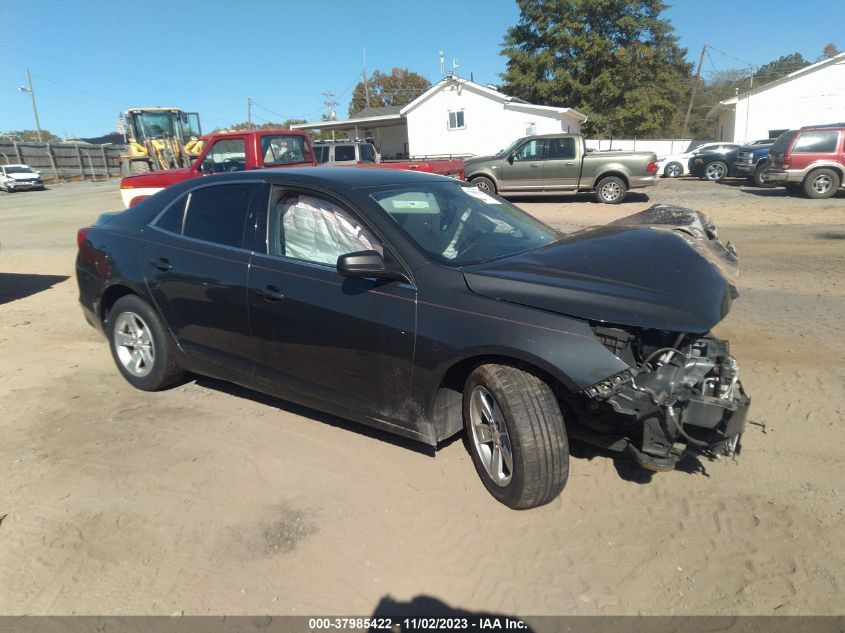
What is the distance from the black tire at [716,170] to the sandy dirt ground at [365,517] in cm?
2361

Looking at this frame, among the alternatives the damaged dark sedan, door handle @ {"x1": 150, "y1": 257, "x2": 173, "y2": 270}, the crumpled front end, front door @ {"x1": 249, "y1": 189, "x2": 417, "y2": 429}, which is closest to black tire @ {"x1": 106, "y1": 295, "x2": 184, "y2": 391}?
the damaged dark sedan

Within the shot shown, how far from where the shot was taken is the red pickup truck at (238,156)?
10984 millimetres

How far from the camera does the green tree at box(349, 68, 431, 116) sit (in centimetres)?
Answer: 7925

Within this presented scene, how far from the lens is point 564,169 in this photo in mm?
16453

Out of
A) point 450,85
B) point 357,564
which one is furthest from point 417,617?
point 450,85

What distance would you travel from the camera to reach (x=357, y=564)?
2787 mm

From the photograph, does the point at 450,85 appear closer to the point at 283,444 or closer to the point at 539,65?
the point at 539,65

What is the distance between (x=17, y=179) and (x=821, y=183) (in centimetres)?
3911

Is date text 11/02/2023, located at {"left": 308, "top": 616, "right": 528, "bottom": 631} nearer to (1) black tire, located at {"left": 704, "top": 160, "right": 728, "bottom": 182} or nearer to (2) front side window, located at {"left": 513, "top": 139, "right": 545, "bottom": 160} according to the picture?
(2) front side window, located at {"left": 513, "top": 139, "right": 545, "bottom": 160}

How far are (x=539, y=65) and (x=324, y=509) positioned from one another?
43965 mm

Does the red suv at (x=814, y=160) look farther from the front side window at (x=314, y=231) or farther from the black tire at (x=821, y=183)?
the front side window at (x=314, y=231)

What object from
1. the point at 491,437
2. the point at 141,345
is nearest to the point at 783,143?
the point at 491,437

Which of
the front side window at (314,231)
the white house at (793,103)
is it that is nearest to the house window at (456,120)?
the white house at (793,103)

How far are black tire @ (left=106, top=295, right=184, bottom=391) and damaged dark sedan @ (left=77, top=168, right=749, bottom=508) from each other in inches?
0.7
